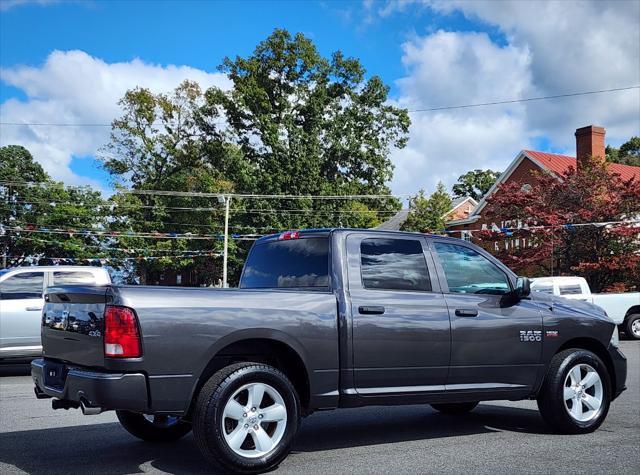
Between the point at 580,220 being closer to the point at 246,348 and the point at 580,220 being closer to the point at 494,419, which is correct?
the point at 494,419

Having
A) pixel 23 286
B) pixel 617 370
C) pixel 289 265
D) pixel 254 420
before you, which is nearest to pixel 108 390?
pixel 254 420

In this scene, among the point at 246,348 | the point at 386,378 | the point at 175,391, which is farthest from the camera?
the point at 386,378

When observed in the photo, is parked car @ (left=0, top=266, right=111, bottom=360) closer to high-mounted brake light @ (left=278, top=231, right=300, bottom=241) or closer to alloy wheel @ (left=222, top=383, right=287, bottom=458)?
high-mounted brake light @ (left=278, top=231, right=300, bottom=241)

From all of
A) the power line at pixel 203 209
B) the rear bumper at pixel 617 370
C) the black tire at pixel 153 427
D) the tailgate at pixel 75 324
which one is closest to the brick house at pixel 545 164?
the power line at pixel 203 209

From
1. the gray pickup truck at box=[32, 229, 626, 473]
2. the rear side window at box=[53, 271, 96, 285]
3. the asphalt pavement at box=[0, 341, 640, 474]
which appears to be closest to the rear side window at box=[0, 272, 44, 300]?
the rear side window at box=[53, 271, 96, 285]

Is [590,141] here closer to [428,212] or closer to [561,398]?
[428,212]

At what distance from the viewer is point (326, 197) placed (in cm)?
4628

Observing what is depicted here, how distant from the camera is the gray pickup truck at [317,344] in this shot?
470cm

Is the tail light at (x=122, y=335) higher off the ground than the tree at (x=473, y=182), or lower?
lower

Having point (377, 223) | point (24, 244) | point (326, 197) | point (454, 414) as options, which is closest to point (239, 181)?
point (326, 197)

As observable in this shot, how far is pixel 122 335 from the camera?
4.58 meters

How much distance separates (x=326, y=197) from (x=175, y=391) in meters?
41.8

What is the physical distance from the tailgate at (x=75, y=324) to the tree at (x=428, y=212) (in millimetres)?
38386

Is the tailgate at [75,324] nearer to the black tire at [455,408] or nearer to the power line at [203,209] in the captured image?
the black tire at [455,408]
